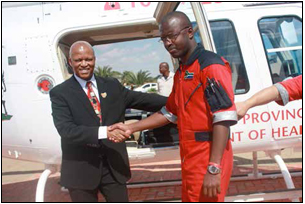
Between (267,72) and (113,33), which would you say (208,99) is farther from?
(113,33)

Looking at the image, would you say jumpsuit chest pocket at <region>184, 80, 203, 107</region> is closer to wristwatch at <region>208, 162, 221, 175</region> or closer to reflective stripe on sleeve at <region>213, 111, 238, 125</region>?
reflective stripe on sleeve at <region>213, 111, 238, 125</region>

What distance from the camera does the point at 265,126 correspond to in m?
3.46

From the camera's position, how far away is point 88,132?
2176 mm

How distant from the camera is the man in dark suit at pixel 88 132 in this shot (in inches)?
87.7

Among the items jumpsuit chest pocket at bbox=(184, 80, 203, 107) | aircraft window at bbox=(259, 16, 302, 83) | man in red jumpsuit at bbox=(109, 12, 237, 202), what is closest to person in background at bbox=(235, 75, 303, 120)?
man in red jumpsuit at bbox=(109, 12, 237, 202)

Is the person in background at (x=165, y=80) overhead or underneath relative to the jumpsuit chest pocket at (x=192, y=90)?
overhead

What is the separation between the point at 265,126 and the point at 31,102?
2.47 m

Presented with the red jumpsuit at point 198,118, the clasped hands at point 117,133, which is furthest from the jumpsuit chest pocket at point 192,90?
the clasped hands at point 117,133

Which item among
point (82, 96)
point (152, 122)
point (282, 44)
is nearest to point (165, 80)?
point (282, 44)

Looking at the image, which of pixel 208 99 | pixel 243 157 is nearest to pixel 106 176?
pixel 208 99

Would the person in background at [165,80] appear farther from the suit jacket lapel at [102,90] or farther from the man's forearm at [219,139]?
the man's forearm at [219,139]

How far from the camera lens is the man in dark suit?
2.23 meters

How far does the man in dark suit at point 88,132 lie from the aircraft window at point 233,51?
1.58m

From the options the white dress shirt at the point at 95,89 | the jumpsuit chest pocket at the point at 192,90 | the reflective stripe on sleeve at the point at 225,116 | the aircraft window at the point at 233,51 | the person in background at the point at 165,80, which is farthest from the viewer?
the person in background at the point at 165,80
